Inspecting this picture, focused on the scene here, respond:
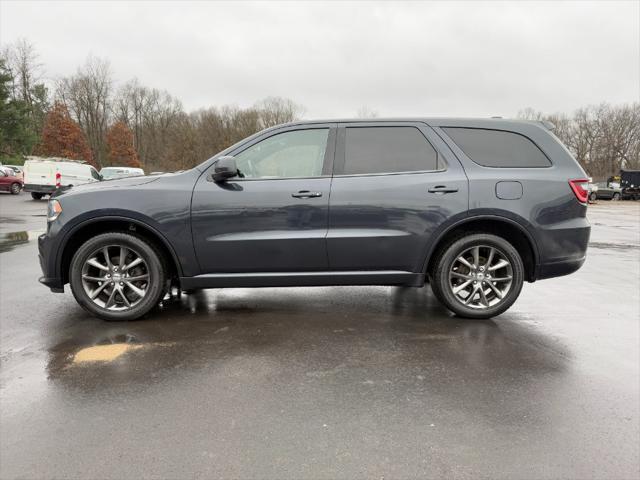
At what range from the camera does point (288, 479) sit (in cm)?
208

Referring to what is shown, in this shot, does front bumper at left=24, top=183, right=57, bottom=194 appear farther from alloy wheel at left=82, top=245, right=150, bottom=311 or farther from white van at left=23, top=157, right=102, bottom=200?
alloy wheel at left=82, top=245, right=150, bottom=311

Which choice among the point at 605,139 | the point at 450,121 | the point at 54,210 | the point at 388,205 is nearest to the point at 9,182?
the point at 54,210

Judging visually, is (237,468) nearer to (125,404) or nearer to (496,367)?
(125,404)

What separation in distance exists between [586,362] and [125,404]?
330 centimetres

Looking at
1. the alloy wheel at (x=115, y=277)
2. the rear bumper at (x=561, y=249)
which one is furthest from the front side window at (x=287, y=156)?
the rear bumper at (x=561, y=249)

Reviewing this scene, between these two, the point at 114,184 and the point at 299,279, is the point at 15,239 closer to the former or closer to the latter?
the point at 114,184

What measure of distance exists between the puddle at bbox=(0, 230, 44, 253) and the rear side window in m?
8.17

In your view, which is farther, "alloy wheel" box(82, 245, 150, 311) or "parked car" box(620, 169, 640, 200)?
"parked car" box(620, 169, 640, 200)

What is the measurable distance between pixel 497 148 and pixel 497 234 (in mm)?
827

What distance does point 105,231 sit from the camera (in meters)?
4.26

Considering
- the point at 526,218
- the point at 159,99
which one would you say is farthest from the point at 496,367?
the point at 159,99

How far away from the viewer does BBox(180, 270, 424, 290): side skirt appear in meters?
4.12

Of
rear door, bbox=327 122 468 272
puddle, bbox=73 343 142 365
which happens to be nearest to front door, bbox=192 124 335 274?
rear door, bbox=327 122 468 272

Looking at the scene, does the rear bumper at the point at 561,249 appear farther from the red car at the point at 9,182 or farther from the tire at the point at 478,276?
the red car at the point at 9,182
